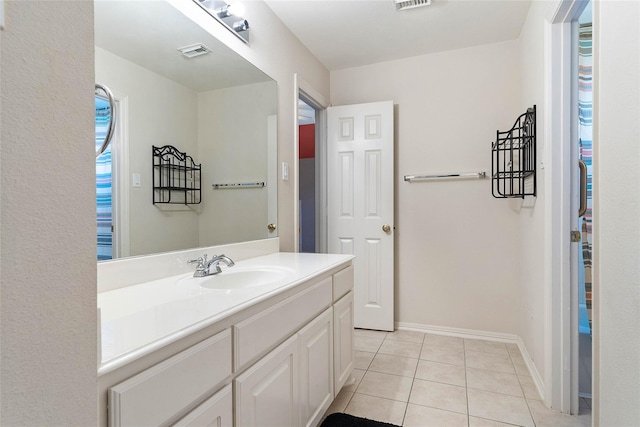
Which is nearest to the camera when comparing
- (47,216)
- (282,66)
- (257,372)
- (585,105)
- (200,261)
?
(47,216)

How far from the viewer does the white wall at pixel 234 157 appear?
1.68 metres

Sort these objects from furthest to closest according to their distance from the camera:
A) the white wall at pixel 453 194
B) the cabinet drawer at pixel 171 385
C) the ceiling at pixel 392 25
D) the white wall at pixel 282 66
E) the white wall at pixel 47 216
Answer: the white wall at pixel 453 194
the ceiling at pixel 392 25
the white wall at pixel 282 66
the cabinet drawer at pixel 171 385
the white wall at pixel 47 216

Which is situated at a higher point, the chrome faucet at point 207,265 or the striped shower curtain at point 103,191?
the striped shower curtain at point 103,191

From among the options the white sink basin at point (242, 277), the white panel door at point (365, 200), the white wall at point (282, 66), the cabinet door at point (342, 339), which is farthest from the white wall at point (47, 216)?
the white panel door at point (365, 200)

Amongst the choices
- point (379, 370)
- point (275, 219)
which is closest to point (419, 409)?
point (379, 370)

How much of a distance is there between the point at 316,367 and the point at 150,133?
119 centimetres

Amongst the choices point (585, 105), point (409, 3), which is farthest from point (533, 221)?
point (409, 3)

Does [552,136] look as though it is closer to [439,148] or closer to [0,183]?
[439,148]

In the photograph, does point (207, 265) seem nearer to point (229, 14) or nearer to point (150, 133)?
point (150, 133)

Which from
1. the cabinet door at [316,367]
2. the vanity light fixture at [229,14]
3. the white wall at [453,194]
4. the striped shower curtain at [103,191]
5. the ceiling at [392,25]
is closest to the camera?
the striped shower curtain at [103,191]

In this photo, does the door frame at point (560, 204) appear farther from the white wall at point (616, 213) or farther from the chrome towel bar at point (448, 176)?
the chrome towel bar at point (448, 176)

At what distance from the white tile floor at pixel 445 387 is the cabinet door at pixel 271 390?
650mm

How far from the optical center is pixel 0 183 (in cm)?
45

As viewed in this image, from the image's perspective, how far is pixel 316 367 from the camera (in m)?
1.50
